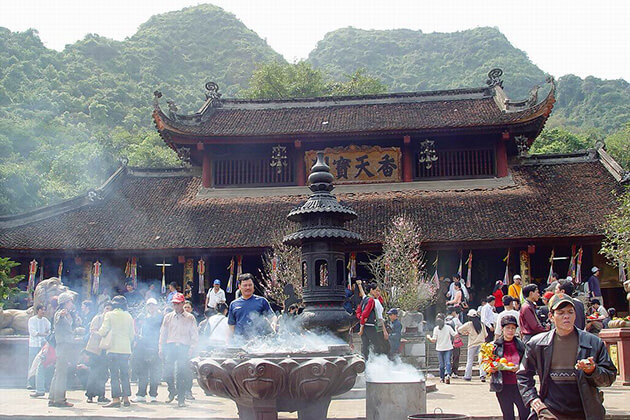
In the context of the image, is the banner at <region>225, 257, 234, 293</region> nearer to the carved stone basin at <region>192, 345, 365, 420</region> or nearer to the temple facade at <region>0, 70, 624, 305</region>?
the temple facade at <region>0, 70, 624, 305</region>

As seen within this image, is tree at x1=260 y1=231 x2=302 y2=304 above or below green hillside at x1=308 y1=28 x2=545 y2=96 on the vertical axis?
below

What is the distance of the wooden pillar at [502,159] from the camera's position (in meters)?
22.2

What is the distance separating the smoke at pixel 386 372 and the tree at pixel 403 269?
6189 millimetres

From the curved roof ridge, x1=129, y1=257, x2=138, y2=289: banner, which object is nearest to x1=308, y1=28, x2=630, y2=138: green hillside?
the curved roof ridge

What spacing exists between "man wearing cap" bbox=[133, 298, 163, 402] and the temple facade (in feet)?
29.3

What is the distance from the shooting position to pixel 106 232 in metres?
21.0

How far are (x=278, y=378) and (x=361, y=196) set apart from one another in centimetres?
1642

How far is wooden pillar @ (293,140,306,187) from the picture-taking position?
22.8 m

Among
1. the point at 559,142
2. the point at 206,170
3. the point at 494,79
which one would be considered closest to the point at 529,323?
the point at 206,170

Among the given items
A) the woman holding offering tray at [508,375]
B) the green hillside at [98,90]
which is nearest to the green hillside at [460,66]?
the green hillside at [98,90]

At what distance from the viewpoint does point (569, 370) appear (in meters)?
4.52

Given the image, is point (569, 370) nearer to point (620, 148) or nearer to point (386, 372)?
point (386, 372)

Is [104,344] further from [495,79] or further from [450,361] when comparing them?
[495,79]

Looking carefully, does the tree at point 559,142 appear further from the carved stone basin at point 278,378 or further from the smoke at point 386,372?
the carved stone basin at point 278,378
